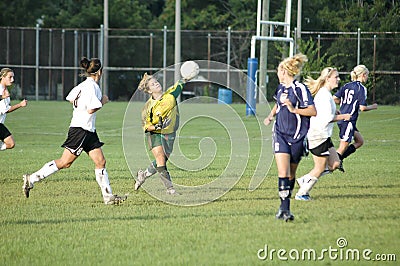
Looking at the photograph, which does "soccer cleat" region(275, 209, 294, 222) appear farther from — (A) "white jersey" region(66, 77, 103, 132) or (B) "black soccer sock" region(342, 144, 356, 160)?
(B) "black soccer sock" region(342, 144, 356, 160)

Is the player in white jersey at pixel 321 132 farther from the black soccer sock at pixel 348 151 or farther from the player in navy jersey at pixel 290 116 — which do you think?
the black soccer sock at pixel 348 151

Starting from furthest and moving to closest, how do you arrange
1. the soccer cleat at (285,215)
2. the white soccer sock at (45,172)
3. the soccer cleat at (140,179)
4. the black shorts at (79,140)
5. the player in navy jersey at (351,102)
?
the player in navy jersey at (351,102) → the soccer cleat at (140,179) → the white soccer sock at (45,172) → the black shorts at (79,140) → the soccer cleat at (285,215)

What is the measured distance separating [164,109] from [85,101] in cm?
118

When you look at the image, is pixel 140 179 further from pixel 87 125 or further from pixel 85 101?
pixel 85 101

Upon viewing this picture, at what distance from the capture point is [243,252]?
24.6 ft

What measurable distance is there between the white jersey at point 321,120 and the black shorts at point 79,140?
103 inches

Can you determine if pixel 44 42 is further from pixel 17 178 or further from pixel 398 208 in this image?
pixel 398 208

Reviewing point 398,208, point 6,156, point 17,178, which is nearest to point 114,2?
point 6,156

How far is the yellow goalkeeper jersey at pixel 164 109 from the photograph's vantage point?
1120cm

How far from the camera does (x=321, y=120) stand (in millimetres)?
10852
